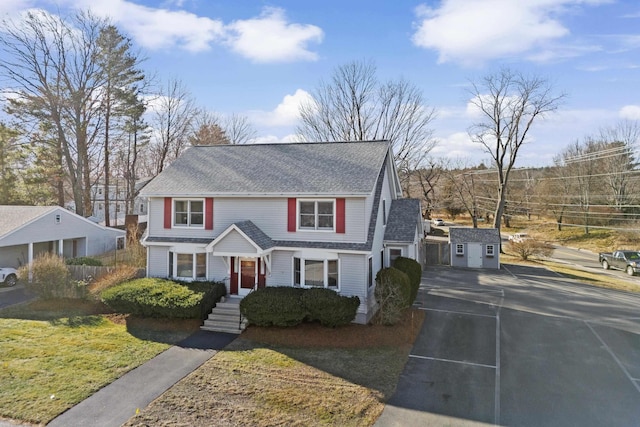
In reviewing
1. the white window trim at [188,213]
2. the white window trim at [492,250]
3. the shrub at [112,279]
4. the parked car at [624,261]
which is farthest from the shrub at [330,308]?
the parked car at [624,261]

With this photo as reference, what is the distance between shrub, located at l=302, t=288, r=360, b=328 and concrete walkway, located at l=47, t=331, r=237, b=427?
10.8ft

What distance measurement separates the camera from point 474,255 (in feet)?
99.8

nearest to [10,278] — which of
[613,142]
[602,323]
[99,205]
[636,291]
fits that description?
[602,323]

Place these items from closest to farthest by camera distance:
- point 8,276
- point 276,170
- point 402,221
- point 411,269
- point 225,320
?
point 225,320 → point 411,269 → point 276,170 → point 402,221 → point 8,276

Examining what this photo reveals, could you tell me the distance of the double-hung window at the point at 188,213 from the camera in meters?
18.0

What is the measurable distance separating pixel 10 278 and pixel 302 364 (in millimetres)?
21355

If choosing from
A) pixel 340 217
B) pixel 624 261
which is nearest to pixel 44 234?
pixel 340 217

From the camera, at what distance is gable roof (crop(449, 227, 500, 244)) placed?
30219 millimetres

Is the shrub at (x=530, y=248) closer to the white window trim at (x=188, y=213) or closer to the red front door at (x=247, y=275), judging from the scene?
the red front door at (x=247, y=275)

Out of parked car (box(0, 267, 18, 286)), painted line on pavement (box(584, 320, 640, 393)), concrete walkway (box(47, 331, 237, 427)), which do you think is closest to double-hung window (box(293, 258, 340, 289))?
concrete walkway (box(47, 331, 237, 427))

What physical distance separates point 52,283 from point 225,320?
32.7 ft

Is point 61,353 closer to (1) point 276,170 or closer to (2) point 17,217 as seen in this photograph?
(1) point 276,170

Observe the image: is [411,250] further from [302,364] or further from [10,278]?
[10,278]

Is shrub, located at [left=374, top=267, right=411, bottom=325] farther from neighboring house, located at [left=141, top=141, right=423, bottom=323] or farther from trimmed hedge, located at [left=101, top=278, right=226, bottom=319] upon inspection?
trimmed hedge, located at [left=101, top=278, right=226, bottom=319]
